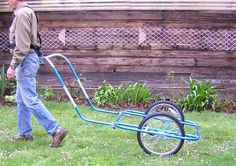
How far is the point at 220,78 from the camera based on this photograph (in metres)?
10.9

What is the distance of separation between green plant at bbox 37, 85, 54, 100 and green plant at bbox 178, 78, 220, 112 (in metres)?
2.64

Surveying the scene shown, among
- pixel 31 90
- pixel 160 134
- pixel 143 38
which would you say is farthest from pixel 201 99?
pixel 31 90

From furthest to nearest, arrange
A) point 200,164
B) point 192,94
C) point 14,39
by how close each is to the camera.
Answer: point 192,94
point 14,39
point 200,164

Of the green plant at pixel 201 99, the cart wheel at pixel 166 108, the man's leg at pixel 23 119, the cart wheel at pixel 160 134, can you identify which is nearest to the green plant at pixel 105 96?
the green plant at pixel 201 99

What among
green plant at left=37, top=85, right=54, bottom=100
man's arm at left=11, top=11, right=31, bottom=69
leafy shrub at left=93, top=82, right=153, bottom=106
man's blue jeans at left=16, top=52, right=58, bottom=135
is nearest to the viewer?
man's arm at left=11, top=11, right=31, bottom=69

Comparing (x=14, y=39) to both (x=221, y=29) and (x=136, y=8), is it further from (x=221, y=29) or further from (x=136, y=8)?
(x=221, y=29)

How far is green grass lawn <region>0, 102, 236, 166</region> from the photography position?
630 centimetres

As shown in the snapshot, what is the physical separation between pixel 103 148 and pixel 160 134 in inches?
33.7

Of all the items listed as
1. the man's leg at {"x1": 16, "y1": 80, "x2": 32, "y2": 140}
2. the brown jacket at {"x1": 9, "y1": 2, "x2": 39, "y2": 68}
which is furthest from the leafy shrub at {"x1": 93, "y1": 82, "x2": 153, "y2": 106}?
the brown jacket at {"x1": 9, "y1": 2, "x2": 39, "y2": 68}

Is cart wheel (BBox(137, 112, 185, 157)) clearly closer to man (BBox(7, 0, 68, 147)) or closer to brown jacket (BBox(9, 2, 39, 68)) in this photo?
man (BBox(7, 0, 68, 147))

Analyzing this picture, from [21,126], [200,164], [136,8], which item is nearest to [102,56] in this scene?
[136,8]

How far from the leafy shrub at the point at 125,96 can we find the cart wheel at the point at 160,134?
3.85 metres

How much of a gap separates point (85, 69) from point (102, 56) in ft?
1.48

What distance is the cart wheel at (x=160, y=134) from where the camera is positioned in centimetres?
639
